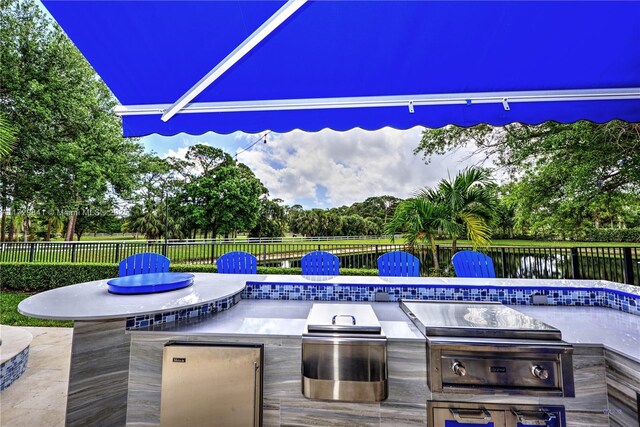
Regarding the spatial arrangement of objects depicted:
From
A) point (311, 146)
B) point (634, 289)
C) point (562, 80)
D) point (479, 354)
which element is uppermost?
point (311, 146)

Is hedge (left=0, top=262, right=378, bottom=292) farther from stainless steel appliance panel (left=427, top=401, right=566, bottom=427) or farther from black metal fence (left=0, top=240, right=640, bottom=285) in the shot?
stainless steel appliance panel (left=427, top=401, right=566, bottom=427)

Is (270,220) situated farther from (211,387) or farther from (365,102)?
(211,387)

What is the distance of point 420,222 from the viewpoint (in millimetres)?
5113

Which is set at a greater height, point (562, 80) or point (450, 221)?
point (562, 80)

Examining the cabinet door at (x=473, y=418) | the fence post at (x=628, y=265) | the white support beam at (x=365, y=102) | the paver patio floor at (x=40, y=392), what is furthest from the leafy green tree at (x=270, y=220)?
the cabinet door at (x=473, y=418)

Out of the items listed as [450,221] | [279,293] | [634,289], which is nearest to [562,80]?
[634,289]

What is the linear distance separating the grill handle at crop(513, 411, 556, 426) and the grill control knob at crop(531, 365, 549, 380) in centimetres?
21

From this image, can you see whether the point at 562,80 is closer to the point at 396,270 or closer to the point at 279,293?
the point at 396,270

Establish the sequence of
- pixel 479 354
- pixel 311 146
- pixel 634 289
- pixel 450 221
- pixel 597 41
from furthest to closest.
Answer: pixel 311 146 < pixel 450 221 < pixel 634 289 < pixel 597 41 < pixel 479 354

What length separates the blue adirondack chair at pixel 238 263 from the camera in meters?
3.36

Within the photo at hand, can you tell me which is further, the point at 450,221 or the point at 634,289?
the point at 450,221

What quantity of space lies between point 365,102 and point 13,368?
4.27 meters

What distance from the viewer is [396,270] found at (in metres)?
3.32

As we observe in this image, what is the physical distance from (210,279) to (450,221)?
Result: 4.43 m
